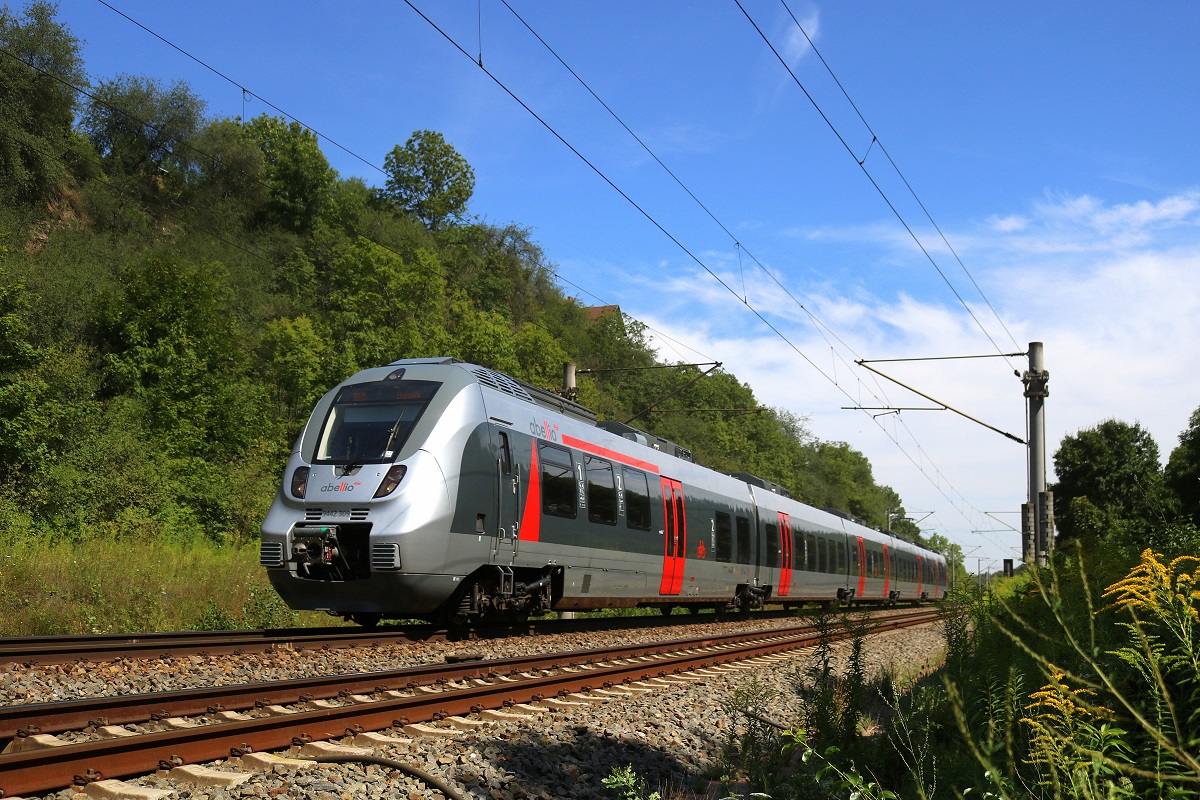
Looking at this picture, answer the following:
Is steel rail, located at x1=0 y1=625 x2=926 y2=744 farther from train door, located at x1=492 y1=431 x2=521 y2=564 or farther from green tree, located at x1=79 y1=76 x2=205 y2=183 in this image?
green tree, located at x1=79 y1=76 x2=205 y2=183

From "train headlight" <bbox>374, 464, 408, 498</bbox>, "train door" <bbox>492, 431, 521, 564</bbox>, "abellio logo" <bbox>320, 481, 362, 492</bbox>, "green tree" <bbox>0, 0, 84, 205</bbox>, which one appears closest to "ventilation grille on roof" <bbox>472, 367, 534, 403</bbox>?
"train door" <bbox>492, 431, 521, 564</bbox>

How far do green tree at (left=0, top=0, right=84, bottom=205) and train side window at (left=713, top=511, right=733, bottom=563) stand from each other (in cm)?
3985

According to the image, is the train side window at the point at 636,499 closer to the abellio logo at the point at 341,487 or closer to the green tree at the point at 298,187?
the abellio logo at the point at 341,487

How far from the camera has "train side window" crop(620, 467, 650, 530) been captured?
52.1 ft

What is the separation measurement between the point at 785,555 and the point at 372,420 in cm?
1519

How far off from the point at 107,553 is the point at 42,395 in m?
12.2

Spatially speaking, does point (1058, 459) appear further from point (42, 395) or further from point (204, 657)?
point (204, 657)

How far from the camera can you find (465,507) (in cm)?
1166

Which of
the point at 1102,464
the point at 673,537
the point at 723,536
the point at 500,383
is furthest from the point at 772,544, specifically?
the point at 1102,464

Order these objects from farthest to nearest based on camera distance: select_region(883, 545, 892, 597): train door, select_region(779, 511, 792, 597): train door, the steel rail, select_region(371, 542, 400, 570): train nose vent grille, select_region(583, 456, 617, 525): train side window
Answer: select_region(883, 545, 892, 597): train door → select_region(779, 511, 792, 597): train door → select_region(583, 456, 617, 525): train side window → select_region(371, 542, 400, 570): train nose vent grille → the steel rail

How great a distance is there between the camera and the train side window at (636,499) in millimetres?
15891

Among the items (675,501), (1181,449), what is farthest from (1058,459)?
(675,501)

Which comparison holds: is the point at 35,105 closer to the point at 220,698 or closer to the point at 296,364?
the point at 296,364

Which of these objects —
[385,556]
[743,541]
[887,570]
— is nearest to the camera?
[385,556]
